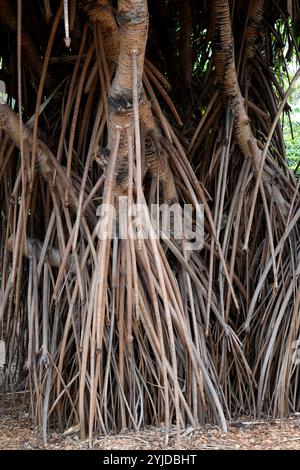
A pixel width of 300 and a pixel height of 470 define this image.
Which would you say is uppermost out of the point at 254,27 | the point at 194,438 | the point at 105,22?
the point at 254,27

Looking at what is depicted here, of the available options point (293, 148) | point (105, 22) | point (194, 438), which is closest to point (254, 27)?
point (105, 22)

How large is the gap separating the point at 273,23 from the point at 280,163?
600 mm

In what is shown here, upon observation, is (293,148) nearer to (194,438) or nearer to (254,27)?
(254,27)

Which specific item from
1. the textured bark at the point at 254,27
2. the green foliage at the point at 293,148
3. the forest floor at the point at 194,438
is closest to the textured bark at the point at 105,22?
the textured bark at the point at 254,27

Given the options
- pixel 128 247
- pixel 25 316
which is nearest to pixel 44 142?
pixel 128 247

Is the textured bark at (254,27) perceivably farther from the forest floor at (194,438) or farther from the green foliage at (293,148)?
the green foliage at (293,148)

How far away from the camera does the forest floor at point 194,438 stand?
165cm

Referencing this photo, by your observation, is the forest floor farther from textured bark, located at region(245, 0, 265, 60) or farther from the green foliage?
the green foliage

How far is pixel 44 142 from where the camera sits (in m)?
2.03

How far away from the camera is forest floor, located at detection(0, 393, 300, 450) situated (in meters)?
1.65

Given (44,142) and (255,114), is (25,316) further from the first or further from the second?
(255,114)

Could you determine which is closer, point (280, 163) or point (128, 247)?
point (128, 247)

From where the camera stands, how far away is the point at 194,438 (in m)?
1.71

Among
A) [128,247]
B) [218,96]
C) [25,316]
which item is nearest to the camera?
[128,247]
